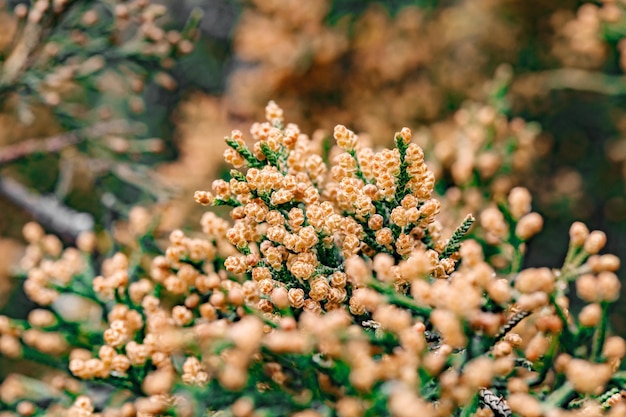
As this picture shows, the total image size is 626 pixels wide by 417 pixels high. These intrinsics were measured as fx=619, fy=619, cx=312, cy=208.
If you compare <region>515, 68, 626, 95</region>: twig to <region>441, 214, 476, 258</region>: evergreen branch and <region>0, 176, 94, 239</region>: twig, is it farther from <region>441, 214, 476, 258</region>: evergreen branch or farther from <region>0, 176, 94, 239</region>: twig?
<region>0, 176, 94, 239</region>: twig

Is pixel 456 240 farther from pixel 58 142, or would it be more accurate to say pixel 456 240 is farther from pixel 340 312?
pixel 58 142

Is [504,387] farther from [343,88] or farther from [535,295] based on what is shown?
[343,88]

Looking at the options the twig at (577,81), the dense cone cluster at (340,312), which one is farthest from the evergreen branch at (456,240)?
the twig at (577,81)

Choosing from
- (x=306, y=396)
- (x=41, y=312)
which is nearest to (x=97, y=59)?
(x=41, y=312)

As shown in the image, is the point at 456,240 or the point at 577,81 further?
the point at 577,81

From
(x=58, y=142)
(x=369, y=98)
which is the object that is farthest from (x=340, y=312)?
(x=369, y=98)

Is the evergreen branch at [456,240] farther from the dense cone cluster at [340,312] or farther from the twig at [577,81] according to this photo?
the twig at [577,81]
